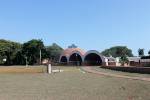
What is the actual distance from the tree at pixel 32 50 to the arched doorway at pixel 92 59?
58.1ft

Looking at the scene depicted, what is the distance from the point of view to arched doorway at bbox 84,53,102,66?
11561 cm

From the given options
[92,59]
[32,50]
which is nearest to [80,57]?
[92,59]

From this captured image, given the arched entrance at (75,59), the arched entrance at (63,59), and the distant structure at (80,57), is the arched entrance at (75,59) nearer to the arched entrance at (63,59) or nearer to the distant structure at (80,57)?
the distant structure at (80,57)

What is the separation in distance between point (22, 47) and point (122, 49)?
8034 cm

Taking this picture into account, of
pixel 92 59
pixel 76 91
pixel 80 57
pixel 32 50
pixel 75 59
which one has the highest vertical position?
pixel 32 50

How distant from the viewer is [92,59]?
121 m

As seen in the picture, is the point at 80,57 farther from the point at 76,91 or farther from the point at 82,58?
the point at 76,91

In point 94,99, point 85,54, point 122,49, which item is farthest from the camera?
point 122,49

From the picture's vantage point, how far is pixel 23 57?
124125 millimetres

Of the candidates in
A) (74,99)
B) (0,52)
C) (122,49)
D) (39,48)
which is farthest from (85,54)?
(74,99)

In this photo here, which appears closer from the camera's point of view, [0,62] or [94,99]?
[94,99]

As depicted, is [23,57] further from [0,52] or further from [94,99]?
[94,99]

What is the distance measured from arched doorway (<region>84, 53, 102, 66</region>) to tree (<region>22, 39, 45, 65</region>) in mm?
17715

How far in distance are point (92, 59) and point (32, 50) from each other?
21.3 metres
